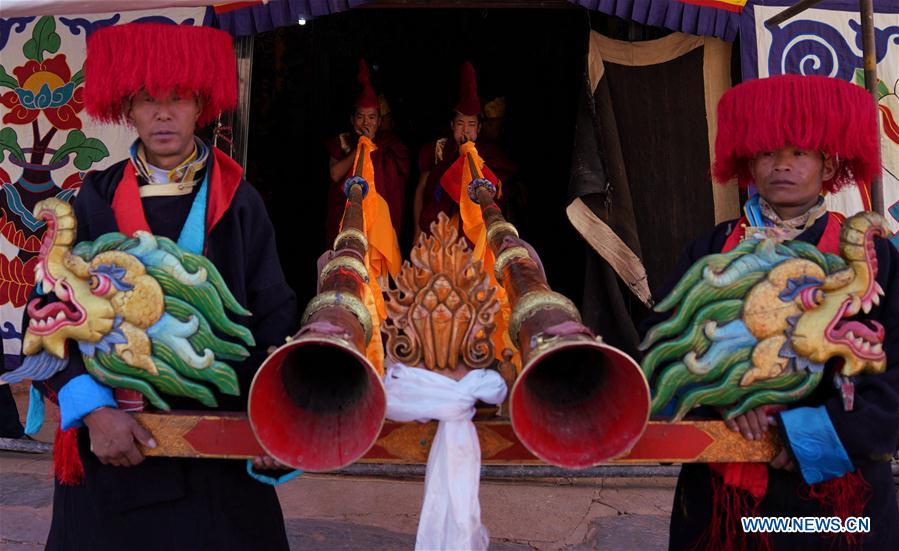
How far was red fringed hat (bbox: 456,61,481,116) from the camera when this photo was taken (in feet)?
17.5

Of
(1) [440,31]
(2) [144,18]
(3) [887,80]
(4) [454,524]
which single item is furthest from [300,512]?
(1) [440,31]

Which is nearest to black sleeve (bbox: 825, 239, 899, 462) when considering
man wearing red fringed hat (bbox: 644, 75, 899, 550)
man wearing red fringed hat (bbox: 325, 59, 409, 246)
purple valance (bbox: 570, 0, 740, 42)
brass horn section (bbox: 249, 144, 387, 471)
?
man wearing red fringed hat (bbox: 644, 75, 899, 550)

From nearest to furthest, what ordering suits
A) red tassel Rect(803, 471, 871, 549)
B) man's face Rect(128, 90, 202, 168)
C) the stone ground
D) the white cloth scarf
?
1. the white cloth scarf
2. red tassel Rect(803, 471, 871, 549)
3. man's face Rect(128, 90, 202, 168)
4. the stone ground

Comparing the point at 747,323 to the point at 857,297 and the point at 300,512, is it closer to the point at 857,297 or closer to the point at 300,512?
the point at 857,297

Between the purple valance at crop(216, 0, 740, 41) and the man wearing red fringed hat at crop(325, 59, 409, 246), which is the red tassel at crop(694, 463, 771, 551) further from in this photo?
the man wearing red fringed hat at crop(325, 59, 409, 246)

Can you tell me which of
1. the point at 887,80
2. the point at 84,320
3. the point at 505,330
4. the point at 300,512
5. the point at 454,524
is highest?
the point at 887,80

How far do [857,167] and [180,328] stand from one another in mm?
1809

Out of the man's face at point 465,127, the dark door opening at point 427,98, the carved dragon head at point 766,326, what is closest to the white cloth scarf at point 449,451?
the carved dragon head at point 766,326

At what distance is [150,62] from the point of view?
6.56 ft

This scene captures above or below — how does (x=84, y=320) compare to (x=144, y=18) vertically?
below

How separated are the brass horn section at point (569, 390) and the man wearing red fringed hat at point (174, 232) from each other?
0.74m

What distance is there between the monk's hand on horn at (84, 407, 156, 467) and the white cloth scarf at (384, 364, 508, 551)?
56cm

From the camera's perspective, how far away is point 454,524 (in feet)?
5.56

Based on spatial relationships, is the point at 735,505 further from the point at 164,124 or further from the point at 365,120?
the point at 365,120
